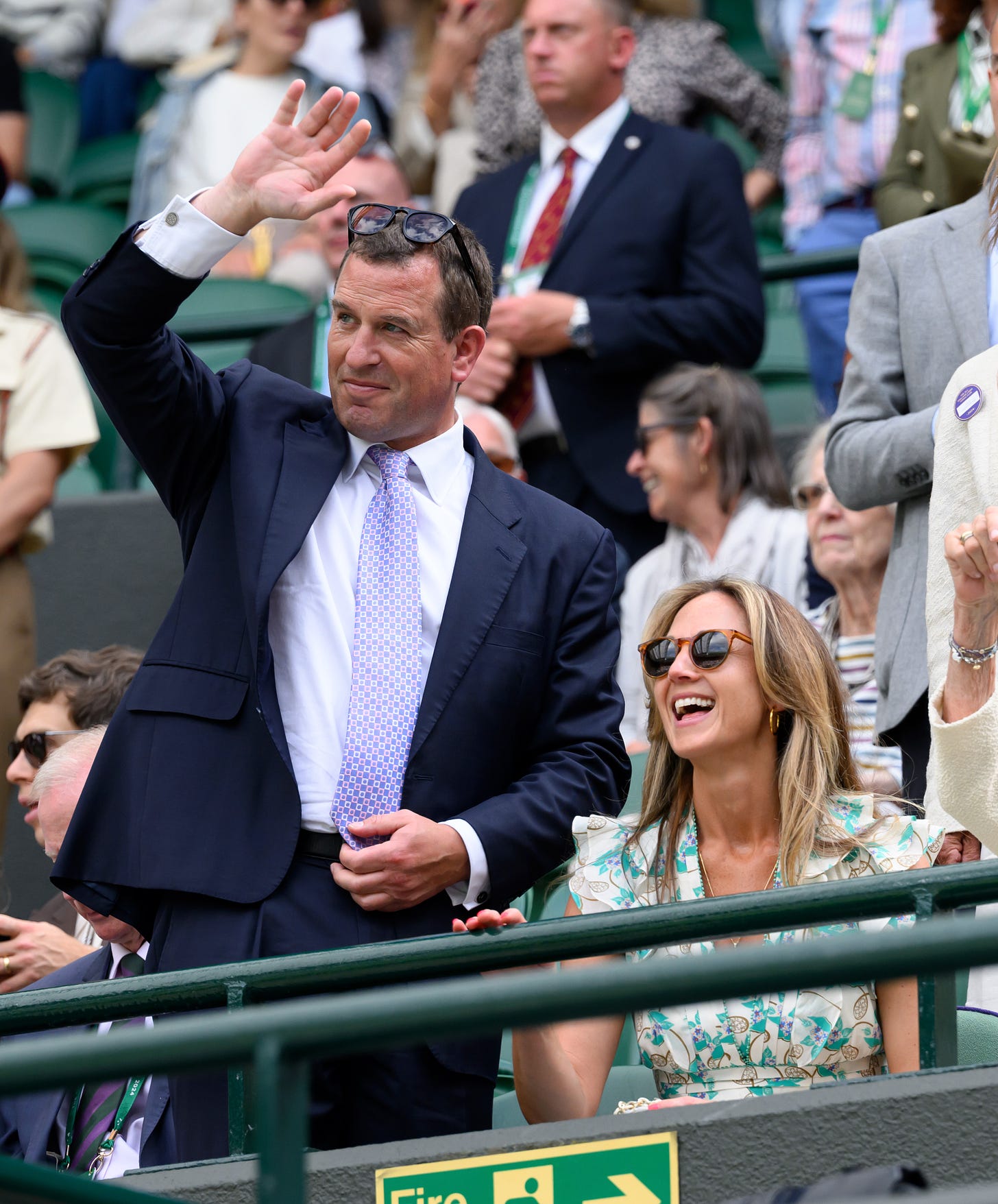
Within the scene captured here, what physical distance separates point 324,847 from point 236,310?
500 cm

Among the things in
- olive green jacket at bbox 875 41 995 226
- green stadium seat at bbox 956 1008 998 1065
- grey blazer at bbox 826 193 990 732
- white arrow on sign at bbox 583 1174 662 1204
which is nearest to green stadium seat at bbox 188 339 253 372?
olive green jacket at bbox 875 41 995 226

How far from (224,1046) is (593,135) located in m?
4.53

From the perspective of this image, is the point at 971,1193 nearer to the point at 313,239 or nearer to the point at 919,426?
the point at 919,426

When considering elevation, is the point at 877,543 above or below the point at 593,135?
below

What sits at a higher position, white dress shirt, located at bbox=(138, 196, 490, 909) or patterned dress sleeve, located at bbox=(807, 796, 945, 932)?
white dress shirt, located at bbox=(138, 196, 490, 909)

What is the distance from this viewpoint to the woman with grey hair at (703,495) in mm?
5516

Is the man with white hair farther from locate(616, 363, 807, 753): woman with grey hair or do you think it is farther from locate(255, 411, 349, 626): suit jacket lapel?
locate(616, 363, 807, 753): woman with grey hair

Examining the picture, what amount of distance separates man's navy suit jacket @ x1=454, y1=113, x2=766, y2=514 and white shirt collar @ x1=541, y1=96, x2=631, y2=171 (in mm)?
69

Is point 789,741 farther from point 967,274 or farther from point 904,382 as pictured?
point 967,274

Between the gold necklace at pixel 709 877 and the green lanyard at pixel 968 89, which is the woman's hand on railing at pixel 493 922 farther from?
the green lanyard at pixel 968 89

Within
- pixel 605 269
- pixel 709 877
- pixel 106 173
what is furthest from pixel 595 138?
pixel 106 173

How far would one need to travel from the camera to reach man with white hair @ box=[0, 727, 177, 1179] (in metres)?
3.45

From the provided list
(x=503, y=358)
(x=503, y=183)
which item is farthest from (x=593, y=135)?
(x=503, y=358)

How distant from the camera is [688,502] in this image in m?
5.64
